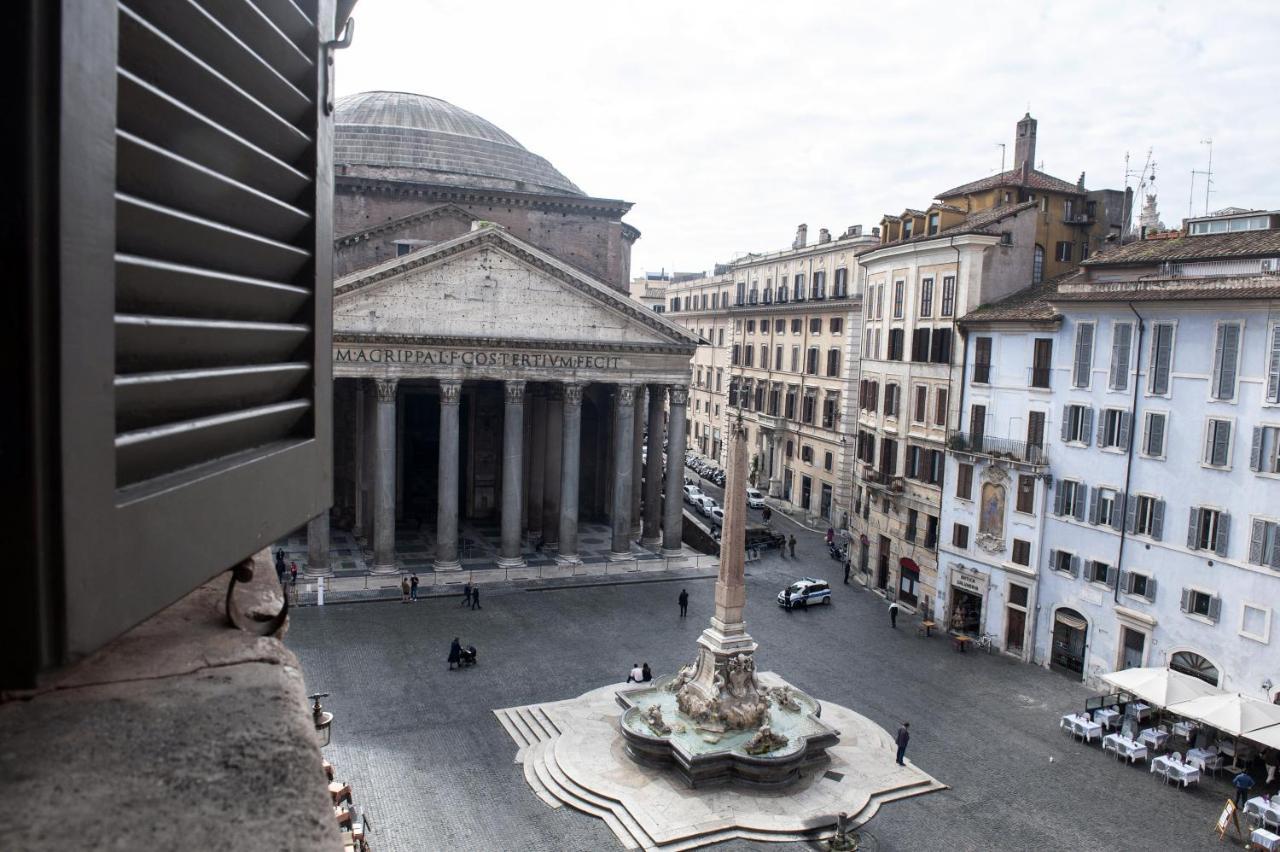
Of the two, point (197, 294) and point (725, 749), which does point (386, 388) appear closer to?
point (725, 749)

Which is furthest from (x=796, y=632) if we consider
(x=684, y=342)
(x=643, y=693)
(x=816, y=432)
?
(x=816, y=432)

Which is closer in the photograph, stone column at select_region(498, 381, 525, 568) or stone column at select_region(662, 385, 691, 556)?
stone column at select_region(498, 381, 525, 568)

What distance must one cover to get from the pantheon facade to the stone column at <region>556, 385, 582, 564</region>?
2.4 inches

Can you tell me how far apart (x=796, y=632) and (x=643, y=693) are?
28.6ft

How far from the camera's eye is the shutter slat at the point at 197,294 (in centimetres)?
165

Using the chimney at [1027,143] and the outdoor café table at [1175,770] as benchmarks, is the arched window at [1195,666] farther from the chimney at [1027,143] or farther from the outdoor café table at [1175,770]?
the chimney at [1027,143]

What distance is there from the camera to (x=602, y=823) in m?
16.4

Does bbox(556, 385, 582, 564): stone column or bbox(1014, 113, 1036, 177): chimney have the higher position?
bbox(1014, 113, 1036, 177): chimney

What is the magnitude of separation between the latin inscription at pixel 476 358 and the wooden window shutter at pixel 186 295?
28.3 m

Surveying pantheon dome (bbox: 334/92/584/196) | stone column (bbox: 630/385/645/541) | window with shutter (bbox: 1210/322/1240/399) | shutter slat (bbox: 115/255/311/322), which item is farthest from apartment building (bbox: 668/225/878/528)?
shutter slat (bbox: 115/255/311/322)

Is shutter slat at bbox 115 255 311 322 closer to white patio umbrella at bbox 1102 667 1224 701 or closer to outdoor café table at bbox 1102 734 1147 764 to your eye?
outdoor café table at bbox 1102 734 1147 764

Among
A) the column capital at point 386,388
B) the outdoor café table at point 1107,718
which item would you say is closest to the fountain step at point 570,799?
the outdoor café table at point 1107,718

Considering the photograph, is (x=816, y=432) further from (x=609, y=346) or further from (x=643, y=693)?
(x=643, y=693)

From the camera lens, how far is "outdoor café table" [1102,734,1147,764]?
2012cm
